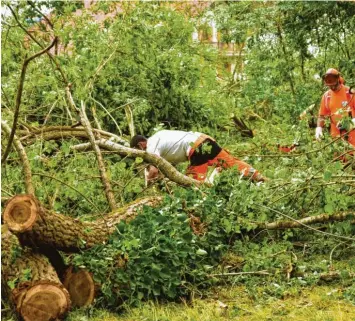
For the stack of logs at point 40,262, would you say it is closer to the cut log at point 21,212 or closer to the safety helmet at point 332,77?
the cut log at point 21,212

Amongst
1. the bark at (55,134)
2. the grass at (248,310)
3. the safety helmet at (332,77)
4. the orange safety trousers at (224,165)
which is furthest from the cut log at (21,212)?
the safety helmet at (332,77)

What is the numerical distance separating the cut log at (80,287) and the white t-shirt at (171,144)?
2.84 meters

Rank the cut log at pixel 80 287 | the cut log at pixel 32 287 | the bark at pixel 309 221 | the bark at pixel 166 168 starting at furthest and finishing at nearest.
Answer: the bark at pixel 166 168, the bark at pixel 309 221, the cut log at pixel 80 287, the cut log at pixel 32 287

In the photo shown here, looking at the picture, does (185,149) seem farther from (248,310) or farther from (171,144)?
(248,310)

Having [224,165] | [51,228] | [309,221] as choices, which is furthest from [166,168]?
[51,228]

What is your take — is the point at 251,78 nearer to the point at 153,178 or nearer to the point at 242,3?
the point at 242,3

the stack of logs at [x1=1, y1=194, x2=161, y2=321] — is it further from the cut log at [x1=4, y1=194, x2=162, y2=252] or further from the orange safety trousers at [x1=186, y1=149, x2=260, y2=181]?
the orange safety trousers at [x1=186, y1=149, x2=260, y2=181]

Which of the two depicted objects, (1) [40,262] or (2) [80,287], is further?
(2) [80,287]

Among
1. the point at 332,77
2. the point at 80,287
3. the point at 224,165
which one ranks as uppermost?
the point at 332,77

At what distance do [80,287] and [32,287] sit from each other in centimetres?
45

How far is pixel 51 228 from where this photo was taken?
4801 millimetres

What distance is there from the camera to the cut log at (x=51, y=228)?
4645 mm

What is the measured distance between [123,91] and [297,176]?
3.89 metres

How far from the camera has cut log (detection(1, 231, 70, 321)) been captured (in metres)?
4.45
